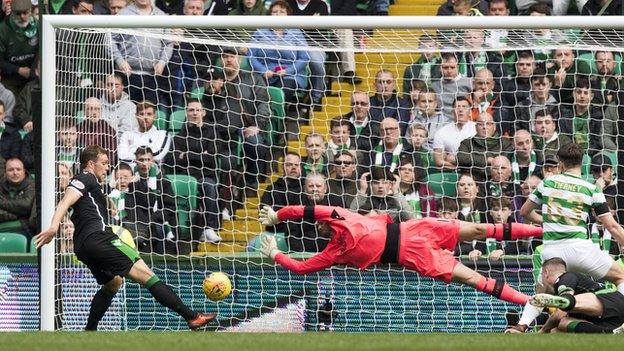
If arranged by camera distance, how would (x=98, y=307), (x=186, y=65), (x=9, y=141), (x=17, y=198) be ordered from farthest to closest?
(x=9, y=141), (x=186, y=65), (x=17, y=198), (x=98, y=307)

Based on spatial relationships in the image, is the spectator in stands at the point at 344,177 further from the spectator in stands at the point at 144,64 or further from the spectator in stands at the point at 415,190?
the spectator in stands at the point at 144,64

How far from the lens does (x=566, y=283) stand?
11.6 metres

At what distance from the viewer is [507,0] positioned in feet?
56.1

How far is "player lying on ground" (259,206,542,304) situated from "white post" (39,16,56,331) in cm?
195

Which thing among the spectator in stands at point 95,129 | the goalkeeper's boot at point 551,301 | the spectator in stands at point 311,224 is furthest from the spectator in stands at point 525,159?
the spectator in stands at point 95,129

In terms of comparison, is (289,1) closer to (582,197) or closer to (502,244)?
(502,244)

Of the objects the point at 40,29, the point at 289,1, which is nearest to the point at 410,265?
the point at 40,29

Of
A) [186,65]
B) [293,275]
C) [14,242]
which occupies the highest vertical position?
[186,65]

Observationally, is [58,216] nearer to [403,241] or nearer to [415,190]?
[403,241]

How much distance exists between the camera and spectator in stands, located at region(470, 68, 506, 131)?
1470cm

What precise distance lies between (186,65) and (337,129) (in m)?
1.99

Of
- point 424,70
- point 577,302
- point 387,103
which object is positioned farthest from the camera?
point 424,70

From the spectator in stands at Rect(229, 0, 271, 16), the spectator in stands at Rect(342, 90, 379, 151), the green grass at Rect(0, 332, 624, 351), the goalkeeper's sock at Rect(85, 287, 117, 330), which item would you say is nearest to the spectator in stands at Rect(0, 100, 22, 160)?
the spectator in stands at Rect(229, 0, 271, 16)

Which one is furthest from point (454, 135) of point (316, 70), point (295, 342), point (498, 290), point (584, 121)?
point (295, 342)
